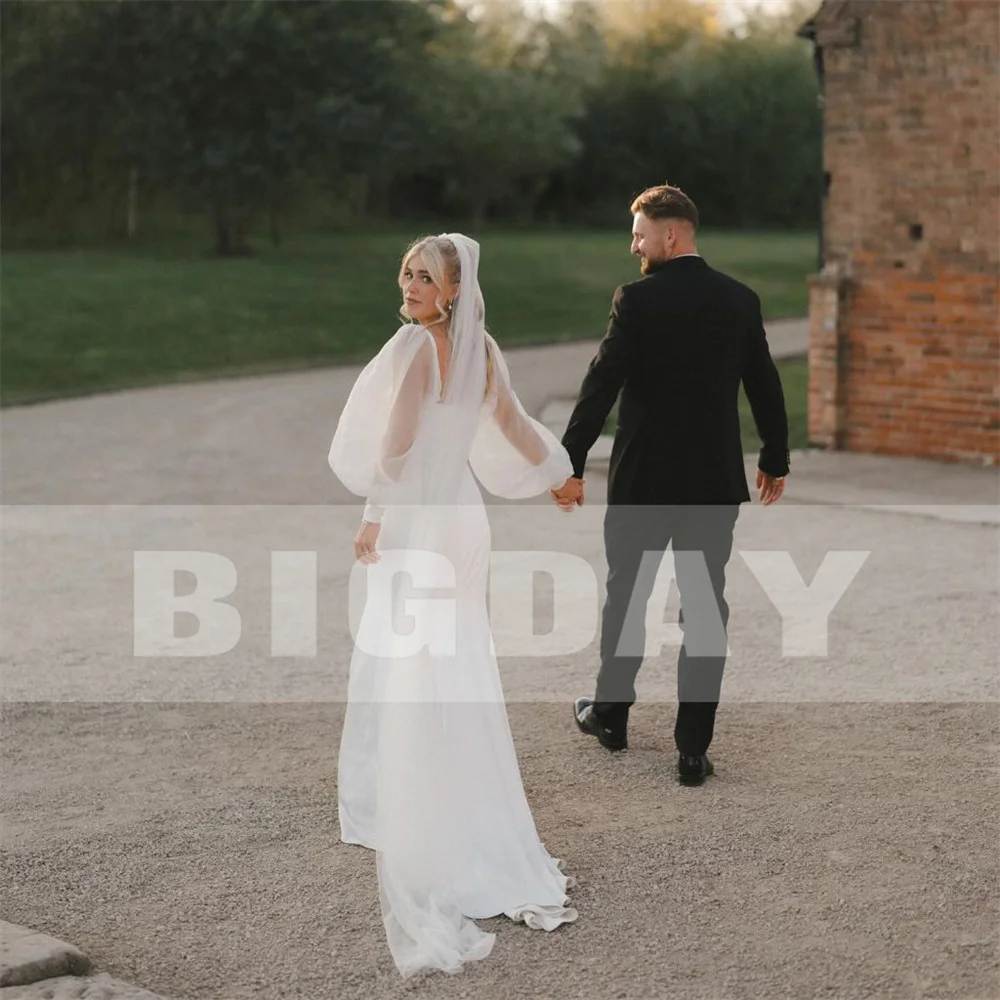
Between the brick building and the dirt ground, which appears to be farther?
the brick building

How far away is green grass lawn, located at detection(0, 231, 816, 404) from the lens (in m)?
22.2

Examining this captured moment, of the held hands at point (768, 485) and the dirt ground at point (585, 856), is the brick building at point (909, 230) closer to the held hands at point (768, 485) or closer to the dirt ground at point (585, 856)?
the dirt ground at point (585, 856)

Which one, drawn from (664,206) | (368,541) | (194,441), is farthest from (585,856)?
(194,441)

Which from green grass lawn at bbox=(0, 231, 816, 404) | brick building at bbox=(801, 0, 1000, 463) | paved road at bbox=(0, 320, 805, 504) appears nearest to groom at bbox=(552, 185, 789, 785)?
paved road at bbox=(0, 320, 805, 504)

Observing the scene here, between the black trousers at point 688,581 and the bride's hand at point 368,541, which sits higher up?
the bride's hand at point 368,541

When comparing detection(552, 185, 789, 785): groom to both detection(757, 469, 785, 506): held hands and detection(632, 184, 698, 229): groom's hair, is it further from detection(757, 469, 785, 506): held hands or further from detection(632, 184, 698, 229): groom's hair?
detection(757, 469, 785, 506): held hands

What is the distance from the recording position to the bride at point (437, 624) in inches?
189

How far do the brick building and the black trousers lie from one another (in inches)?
300

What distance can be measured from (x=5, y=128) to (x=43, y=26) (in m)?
2.73

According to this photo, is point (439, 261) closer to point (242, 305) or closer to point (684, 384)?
point (684, 384)

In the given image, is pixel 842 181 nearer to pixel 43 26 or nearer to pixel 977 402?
pixel 977 402

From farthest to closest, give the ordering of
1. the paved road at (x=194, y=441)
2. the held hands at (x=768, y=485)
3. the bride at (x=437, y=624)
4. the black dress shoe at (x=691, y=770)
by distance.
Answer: the paved road at (x=194, y=441) → the held hands at (x=768, y=485) → the black dress shoe at (x=691, y=770) → the bride at (x=437, y=624)

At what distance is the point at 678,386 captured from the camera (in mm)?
5840

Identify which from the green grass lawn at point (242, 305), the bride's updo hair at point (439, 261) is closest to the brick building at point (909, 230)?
the bride's updo hair at point (439, 261)
